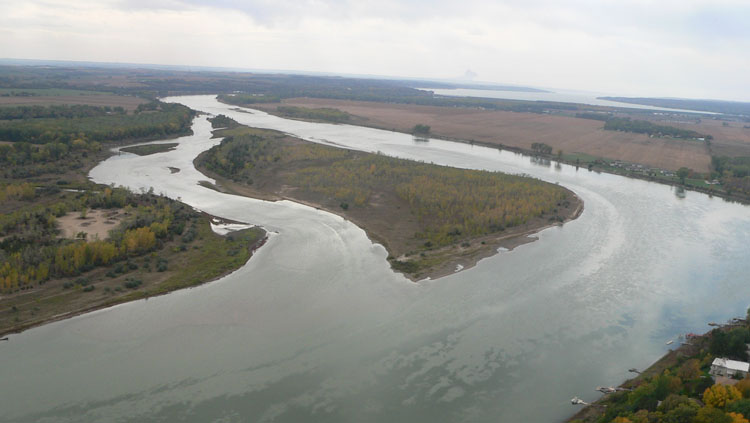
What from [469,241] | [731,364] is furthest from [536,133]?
[731,364]

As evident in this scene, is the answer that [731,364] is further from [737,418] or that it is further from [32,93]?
[32,93]

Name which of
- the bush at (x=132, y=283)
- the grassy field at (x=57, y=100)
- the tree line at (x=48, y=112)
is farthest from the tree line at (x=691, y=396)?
the grassy field at (x=57, y=100)

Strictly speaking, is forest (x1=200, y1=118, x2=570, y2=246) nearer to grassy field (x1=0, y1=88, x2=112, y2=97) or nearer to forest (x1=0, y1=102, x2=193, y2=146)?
forest (x1=0, y1=102, x2=193, y2=146)

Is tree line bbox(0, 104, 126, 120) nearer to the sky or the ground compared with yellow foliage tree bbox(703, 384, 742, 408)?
nearer to the sky

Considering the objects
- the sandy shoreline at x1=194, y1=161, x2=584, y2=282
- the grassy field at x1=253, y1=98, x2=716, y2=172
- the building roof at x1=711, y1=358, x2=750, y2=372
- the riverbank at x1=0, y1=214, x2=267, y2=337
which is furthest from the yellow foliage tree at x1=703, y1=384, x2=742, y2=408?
the grassy field at x1=253, y1=98, x2=716, y2=172

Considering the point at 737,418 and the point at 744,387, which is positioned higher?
the point at 737,418

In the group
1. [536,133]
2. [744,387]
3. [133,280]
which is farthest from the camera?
[536,133]
